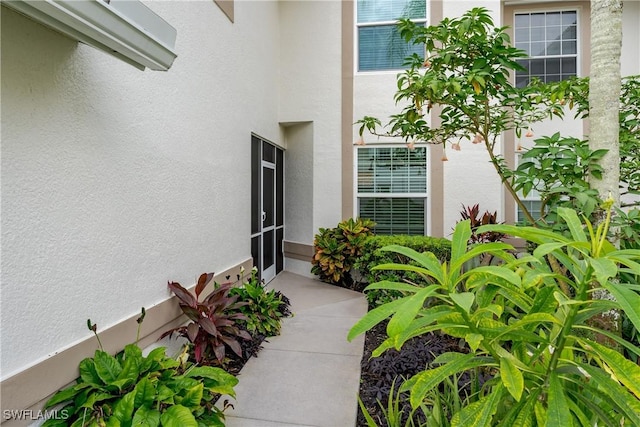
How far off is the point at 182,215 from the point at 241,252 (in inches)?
71.7

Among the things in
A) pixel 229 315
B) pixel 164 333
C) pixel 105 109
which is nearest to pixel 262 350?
pixel 229 315

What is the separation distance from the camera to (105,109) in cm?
271

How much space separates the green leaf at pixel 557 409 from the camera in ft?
3.86

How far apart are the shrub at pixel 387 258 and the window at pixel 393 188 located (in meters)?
0.89

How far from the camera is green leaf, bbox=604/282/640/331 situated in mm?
1012


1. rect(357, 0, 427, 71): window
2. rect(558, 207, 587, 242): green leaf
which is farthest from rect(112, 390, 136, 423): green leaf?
rect(357, 0, 427, 71): window

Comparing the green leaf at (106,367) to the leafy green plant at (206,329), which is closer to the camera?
the green leaf at (106,367)

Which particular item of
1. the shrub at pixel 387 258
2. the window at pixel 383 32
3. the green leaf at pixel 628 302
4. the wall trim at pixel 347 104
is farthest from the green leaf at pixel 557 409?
the window at pixel 383 32

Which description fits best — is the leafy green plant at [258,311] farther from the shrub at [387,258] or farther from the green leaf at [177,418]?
the green leaf at [177,418]

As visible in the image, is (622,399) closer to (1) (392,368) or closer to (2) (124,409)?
(1) (392,368)

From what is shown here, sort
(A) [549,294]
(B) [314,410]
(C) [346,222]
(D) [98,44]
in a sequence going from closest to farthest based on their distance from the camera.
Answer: (A) [549,294] → (D) [98,44] → (B) [314,410] → (C) [346,222]

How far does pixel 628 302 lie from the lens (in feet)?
3.46

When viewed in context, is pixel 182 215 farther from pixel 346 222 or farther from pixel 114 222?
pixel 346 222

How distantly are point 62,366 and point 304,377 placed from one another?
6.73 feet
